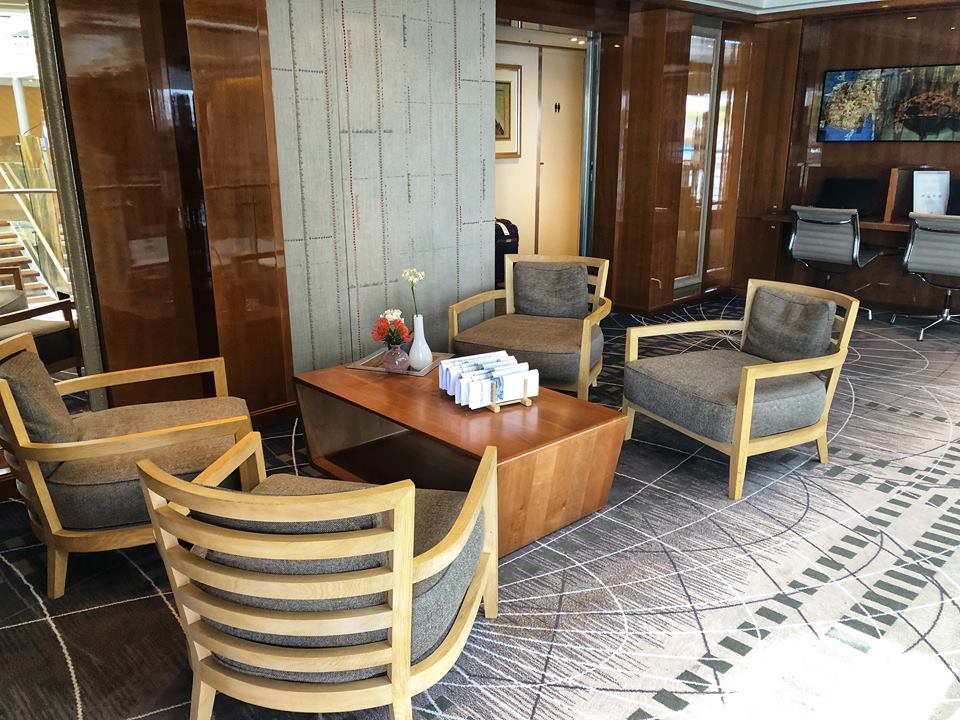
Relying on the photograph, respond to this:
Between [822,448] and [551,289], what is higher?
[551,289]

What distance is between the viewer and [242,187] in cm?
387

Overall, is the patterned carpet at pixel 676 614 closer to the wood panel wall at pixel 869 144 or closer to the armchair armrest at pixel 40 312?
the armchair armrest at pixel 40 312

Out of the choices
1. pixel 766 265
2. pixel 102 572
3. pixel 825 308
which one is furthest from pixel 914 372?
pixel 102 572

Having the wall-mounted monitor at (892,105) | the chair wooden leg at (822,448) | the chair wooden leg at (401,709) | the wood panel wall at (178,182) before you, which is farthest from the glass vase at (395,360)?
the wall-mounted monitor at (892,105)

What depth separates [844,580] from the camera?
2762mm

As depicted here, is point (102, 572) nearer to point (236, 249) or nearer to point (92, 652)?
point (92, 652)

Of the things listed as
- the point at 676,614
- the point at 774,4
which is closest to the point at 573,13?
the point at 774,4

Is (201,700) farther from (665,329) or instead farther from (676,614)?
(665,329)

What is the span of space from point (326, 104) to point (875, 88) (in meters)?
5.17

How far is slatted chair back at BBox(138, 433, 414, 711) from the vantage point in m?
1.60

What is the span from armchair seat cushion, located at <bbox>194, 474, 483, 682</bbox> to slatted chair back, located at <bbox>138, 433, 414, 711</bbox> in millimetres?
13

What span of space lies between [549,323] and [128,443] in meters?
2.60

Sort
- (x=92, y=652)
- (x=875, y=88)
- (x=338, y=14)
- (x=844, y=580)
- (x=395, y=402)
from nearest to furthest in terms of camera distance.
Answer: (x=92, y=652) → (x=844, y=580) → (x=395, y=402) → (x=338, y=14) → (x=875, y=88)

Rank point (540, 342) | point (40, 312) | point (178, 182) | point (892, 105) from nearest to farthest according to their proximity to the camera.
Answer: point (40, 312) → point (178, 182) → point (540, 342) → point (892, 105)
